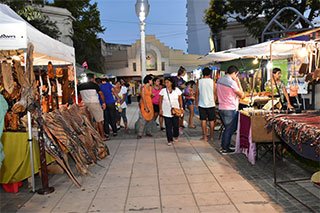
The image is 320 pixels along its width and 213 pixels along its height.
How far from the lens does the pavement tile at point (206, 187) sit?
183 inches

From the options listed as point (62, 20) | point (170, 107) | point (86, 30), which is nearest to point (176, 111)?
point (170, 107)

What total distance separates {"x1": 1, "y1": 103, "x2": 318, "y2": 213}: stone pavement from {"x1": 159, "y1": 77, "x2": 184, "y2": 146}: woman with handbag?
37.1 inches

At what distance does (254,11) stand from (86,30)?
679 inches

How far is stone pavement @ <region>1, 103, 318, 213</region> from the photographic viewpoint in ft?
13.5

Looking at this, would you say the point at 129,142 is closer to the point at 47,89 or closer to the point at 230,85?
the point at 47,89

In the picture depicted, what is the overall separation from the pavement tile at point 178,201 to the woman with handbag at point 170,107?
3.38 metres

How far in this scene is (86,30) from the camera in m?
33.6

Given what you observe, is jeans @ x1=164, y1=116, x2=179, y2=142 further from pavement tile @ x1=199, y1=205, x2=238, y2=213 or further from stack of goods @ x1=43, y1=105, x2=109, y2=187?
pavement tile @ x1=199, y1=205, x2=238, y2=213

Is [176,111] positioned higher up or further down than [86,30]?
further down

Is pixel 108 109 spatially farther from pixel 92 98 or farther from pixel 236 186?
pixel 236 186

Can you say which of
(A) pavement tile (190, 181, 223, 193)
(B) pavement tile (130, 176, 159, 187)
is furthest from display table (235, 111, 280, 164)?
(B) pavement tile (130, 176, 159, 187)

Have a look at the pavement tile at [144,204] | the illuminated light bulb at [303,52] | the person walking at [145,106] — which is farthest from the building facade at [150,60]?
the pavement tile at [144,204]

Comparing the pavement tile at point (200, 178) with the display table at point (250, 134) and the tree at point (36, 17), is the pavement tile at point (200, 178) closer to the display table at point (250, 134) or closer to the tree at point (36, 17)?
the display table at point (250, 134)

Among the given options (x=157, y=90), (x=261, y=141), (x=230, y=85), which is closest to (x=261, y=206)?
(x=261, y=141)
